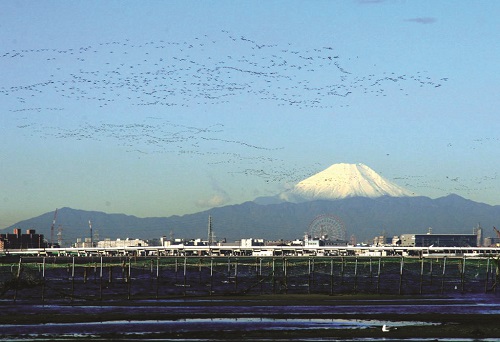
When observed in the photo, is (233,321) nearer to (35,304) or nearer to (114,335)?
(114,335)

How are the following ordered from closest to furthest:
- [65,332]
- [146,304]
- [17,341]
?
1. [17,341]
2. [65,332]
3. [146,304]

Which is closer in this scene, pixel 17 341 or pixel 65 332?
pixel 17 341

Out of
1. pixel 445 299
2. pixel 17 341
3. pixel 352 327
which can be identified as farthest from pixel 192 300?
pixel 17 341

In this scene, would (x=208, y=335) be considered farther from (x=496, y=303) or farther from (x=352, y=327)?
(x=496, y=303)

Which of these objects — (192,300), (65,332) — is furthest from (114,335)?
(192,300)

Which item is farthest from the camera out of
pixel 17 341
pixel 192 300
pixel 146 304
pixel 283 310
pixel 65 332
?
pixel 192 300

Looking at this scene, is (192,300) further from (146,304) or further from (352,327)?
(352,327)

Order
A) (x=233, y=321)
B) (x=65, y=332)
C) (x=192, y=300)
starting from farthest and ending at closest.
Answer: (x=192, y=300) → (x=233, y=321) → (x=65, y=332)

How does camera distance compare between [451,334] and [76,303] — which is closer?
[451,334]

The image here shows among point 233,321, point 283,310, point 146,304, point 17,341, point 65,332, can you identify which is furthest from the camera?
point 146,304
